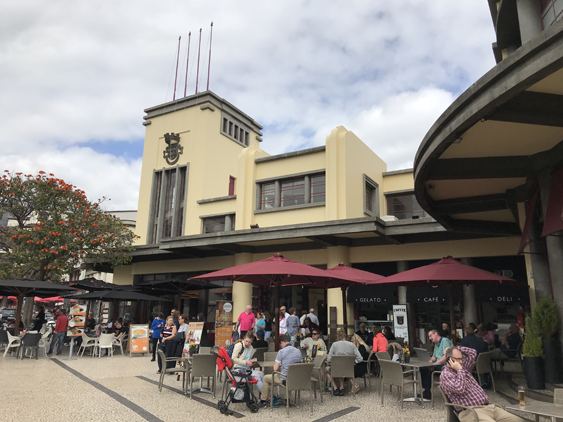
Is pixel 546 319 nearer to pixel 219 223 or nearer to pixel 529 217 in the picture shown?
pixel 529 217

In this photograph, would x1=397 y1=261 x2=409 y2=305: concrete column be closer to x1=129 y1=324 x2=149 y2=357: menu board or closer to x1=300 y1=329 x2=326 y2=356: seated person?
x1=300 y1=329 x2=326 y2=356: seated person

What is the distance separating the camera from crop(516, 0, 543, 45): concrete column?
26.6 ft

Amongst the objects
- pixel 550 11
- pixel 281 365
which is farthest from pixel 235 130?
pixel 281 365

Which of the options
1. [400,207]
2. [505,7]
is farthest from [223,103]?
[505,7]

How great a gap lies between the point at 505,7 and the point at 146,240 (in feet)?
65.6

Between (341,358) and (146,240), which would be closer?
(341,358)

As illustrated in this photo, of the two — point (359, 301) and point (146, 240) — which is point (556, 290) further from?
point (146, 240)

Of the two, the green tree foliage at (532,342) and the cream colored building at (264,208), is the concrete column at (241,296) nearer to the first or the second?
the cream colored building at (264,208)

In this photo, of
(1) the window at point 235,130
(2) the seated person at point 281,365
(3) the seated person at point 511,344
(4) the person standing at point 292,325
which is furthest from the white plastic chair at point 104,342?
(1) the window at point 235,130

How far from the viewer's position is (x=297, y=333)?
13172mm

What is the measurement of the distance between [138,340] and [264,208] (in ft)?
24.7

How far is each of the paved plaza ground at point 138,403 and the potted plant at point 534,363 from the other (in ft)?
1.85

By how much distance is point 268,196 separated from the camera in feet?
62.8

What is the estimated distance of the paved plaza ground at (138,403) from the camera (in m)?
6.68
